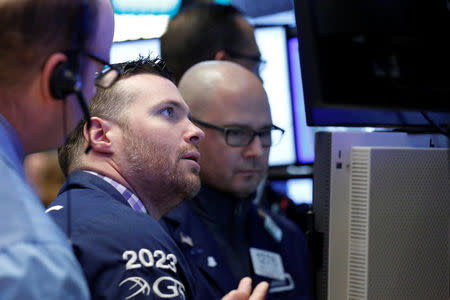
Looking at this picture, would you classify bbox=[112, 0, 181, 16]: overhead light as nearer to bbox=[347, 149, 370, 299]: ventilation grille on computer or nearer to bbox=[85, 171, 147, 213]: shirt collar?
bbox=[85, 171, 147, 213]: shirt collar

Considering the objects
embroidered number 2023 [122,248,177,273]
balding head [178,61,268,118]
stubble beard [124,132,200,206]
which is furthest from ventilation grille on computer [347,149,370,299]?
balding head [178,61,268,118]

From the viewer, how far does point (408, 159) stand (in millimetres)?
1581

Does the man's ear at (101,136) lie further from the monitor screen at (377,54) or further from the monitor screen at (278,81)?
the monitor screen at (278,81)

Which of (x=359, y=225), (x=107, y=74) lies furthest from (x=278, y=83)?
(x=107, y=74)

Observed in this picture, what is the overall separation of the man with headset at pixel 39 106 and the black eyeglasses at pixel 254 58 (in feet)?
5.90

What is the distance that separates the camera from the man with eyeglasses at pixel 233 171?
99.7 inches

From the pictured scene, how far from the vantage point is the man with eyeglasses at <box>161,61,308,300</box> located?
2.53 m

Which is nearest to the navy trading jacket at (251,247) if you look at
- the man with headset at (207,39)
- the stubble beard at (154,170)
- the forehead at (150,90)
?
the stubble beard at (154,170)

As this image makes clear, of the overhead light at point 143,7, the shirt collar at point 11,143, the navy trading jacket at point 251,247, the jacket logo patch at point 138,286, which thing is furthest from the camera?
the overhead light at point 143,7

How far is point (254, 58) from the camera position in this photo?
3107mm

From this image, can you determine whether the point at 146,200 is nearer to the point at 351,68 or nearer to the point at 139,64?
the point at 139,64

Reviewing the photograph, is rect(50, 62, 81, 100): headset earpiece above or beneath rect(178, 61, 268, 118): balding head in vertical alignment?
above

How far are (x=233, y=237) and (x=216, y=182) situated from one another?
224mm

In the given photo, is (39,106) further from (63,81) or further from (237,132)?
(237,132)
